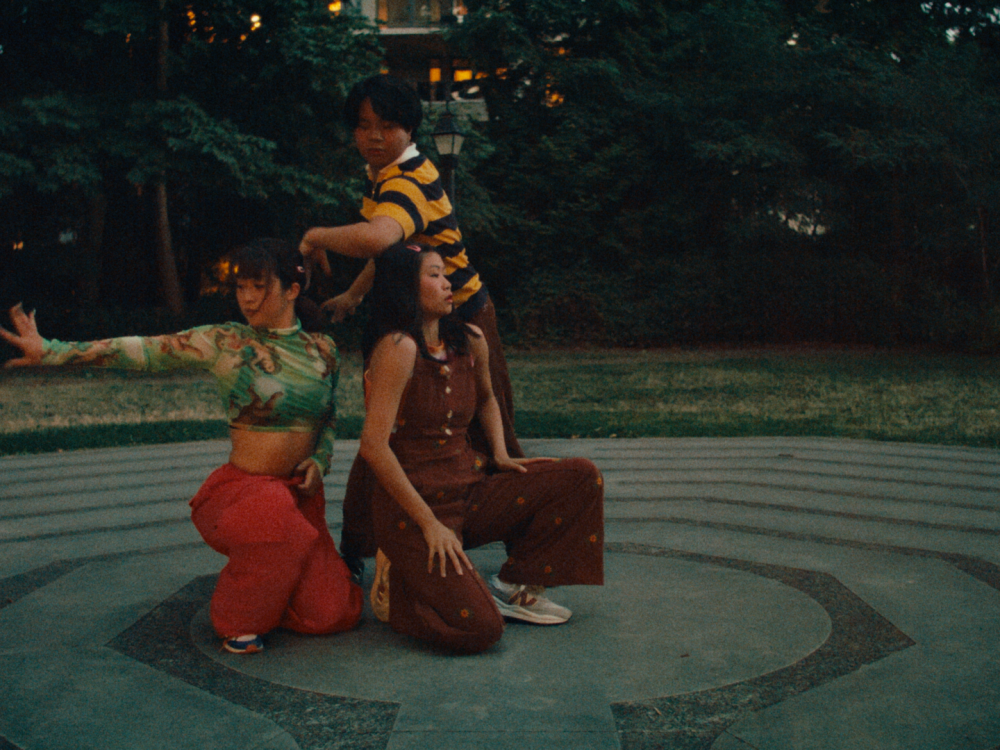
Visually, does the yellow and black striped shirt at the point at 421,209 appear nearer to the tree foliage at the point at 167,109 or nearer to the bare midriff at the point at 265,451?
the bare midriff at the point at 265,451

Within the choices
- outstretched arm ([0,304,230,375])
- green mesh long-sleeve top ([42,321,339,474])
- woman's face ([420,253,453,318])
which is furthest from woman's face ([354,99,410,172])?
outstretched arm ([0,304,230,375])

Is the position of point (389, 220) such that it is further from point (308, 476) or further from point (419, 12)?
point (419, 12)

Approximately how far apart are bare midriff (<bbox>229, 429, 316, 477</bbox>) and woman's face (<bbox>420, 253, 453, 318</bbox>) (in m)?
0.57

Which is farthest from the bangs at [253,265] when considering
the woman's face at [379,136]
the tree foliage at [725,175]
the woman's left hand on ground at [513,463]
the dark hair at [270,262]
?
the tree foliage at [725,175]

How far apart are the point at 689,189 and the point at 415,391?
744 inches

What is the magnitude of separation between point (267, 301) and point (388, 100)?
0.69 m

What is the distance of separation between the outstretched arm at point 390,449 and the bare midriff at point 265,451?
325 mm

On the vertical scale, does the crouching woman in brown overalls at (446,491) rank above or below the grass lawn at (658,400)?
above

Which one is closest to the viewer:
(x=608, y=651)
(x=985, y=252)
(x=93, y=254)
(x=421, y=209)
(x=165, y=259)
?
(x=608, y=651)

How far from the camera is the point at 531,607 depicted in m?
2.93

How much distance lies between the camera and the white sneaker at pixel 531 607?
2908 mm

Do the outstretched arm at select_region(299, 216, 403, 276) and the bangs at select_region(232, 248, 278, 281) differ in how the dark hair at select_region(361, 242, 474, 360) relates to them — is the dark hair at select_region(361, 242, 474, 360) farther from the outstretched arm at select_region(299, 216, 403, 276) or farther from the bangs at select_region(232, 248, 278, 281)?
the bangs at select_region(232, 248, 278, 281)

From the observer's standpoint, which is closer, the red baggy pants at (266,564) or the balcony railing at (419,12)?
the red baggy pants at (266,564)

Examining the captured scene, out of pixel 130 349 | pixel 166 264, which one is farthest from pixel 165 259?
pixel 130 349
